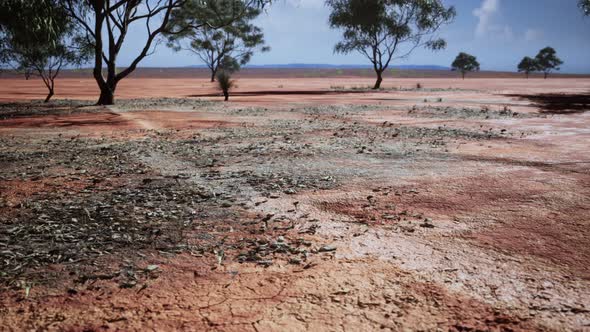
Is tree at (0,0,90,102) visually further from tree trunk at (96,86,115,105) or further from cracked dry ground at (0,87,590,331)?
cracked dry ground at (0,87,590,331)

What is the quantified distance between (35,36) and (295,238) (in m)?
18.7

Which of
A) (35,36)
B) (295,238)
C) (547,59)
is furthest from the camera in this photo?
(547,59)

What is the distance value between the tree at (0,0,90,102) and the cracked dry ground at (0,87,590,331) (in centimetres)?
894

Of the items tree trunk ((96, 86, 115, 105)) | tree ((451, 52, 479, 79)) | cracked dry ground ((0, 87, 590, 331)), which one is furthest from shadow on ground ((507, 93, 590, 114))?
tree ((451, 52, 479, 79))

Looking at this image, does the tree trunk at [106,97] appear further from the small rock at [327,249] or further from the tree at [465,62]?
the tree at [465,62]

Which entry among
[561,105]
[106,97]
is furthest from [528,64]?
[106,97]

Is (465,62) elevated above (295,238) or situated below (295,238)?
above

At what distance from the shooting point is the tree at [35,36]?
51.4ft

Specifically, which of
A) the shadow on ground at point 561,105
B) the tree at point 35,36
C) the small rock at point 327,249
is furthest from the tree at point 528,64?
the small rock at point 327,249

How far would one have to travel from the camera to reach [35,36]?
17594 mm

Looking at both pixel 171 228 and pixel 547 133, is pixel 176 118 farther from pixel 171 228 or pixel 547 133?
pixel 547 133

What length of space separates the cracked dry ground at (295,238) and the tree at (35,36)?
894 cm

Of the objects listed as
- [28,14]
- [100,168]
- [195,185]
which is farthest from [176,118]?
[195,185]

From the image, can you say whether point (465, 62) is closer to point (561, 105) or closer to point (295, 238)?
point (561, 105)
